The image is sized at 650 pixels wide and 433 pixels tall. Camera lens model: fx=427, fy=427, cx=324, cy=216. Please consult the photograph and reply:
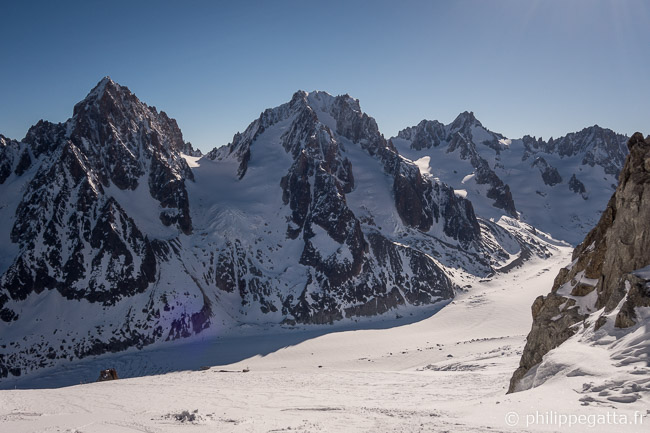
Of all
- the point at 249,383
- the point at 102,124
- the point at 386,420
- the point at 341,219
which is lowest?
the point at 249,383

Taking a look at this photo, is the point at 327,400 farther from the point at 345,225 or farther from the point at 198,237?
the point at 198,237

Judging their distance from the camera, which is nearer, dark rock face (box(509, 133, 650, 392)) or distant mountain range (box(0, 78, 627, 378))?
dark rock face (box(509, 133, 650, 392))

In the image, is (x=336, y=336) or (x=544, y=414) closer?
(x=544, y=414)

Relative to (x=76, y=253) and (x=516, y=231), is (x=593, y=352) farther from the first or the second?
(x=516, y=231)

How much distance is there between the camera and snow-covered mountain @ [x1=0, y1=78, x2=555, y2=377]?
284 ft

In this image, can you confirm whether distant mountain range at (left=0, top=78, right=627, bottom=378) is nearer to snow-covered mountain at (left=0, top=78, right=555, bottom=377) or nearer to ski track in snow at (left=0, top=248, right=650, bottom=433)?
snow-covered mountain at (left=0, top=78, right=555, bottom=377)

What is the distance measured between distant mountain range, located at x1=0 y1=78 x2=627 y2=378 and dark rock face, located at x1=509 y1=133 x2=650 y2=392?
249 ft

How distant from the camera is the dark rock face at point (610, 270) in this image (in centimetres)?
2308

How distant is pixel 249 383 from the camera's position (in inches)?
1630

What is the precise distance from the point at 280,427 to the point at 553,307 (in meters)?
20.5

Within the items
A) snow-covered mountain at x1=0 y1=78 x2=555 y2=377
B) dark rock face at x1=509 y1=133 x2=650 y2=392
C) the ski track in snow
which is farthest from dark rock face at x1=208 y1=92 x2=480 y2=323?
dark rock face at x1=509 y1=133 x2=650 y2=392

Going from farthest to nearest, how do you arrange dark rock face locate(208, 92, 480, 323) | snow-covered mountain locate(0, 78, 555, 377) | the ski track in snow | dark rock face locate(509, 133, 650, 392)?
dark rock face locate(208, 92, 480, 323), snow-covered mountain locate(0, 78, 555, 377), dark rock face locate(509, 133, 650, 392), the ski track in snow

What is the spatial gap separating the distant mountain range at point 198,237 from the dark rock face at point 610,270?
7604 centimetres

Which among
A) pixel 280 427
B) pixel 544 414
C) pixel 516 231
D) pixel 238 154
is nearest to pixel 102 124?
pixel 238 154
